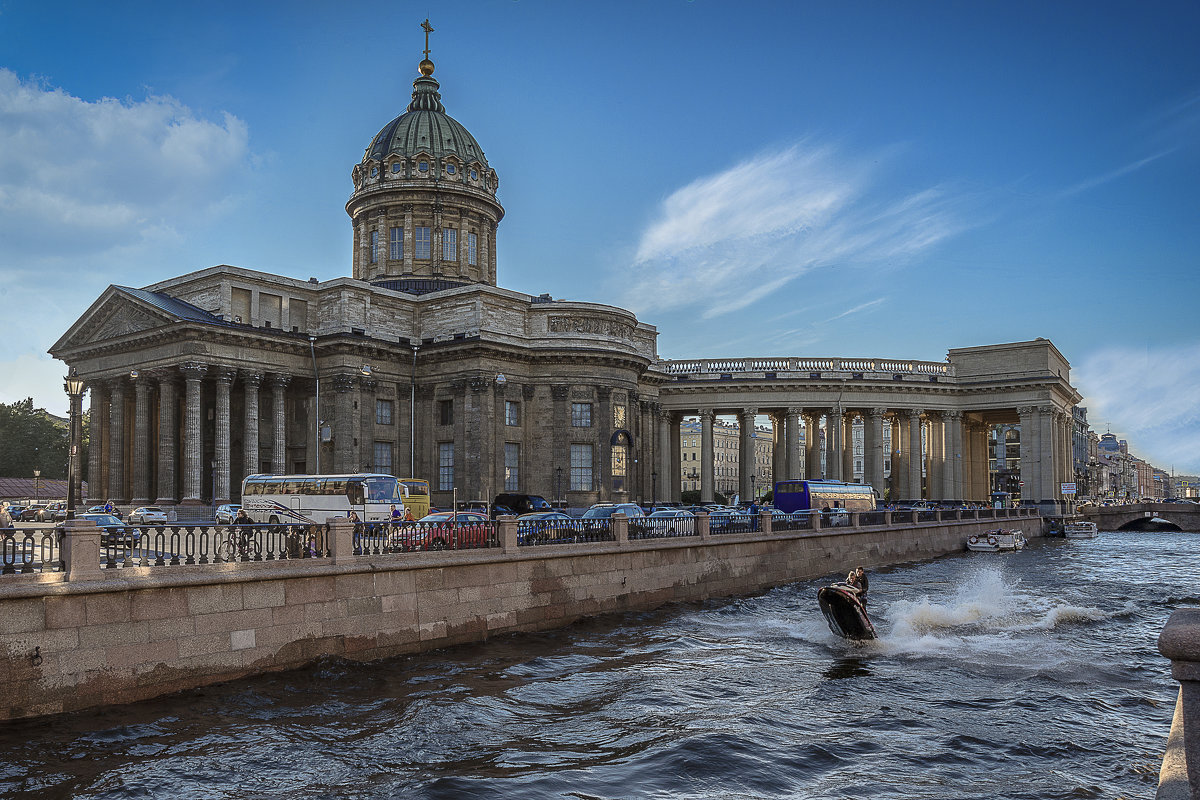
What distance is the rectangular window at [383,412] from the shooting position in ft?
169

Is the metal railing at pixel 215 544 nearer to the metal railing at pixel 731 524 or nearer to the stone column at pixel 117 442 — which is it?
the metal railing at pixel 731 524

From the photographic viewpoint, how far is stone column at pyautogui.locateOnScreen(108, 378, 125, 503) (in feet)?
162

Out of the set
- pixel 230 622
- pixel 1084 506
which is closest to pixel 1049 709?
pixel 230 622

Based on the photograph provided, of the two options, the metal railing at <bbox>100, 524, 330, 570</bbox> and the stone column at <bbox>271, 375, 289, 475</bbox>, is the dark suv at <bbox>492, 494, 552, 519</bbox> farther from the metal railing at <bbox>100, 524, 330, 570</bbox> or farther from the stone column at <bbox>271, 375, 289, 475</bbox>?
the metal railing at <bbox>100, 524, 330, 570</bbox>

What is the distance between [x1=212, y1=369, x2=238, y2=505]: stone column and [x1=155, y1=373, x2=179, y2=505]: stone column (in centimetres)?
270

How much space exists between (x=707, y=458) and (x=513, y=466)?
70.1 feet

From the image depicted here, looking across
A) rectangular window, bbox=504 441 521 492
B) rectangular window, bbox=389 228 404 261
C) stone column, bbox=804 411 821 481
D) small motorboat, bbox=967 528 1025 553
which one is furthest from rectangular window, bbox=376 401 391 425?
stone column, bbox=804 411 821 481

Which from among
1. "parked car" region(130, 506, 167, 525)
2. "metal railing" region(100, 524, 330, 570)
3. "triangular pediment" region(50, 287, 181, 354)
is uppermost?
"triangular pediment" region(50, 287, 181, 354)

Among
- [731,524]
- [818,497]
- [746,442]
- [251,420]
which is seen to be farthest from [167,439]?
[746,442]

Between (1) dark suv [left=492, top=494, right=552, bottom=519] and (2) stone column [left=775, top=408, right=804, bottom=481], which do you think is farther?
(2) stone column [left=775, top=408, right=804, bottom=481]

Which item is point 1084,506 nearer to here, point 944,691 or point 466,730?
point 944,691

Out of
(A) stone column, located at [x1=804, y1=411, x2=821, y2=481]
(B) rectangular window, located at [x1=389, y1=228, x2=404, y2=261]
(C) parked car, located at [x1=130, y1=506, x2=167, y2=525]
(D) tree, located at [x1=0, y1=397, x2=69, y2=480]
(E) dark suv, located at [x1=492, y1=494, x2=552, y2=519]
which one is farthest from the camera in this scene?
(D) tree, located at [x1=0, y1=397, x2=69, y2=480]

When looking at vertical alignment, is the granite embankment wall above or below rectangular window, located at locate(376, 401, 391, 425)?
below

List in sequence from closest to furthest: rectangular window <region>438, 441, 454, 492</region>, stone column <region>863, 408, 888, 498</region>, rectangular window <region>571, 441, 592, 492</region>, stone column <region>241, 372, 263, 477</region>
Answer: stone column <region>241, 372, 263, 477</region> → rectangular window <region>438, 441, 454, 492</region> → rectangular window <region>571, 441, 592, 492</region> → stone column <region>863, 408, 888, 498</region>
